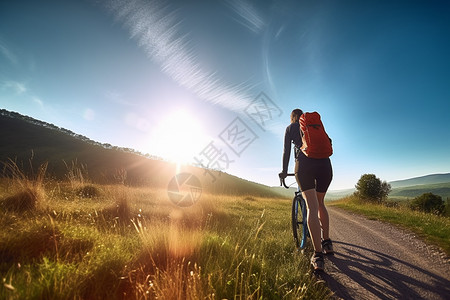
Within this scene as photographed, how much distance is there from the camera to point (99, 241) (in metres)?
2.80

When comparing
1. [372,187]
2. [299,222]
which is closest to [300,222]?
[299,222]

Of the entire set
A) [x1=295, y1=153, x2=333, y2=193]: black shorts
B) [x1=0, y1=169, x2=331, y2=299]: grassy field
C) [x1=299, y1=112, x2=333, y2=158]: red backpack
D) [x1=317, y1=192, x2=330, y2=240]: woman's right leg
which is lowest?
[x1=0, y1=169, x2=331, y2=299]: grassy field

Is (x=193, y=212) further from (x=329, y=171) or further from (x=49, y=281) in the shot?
(x=49, y=281)

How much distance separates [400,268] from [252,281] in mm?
2886

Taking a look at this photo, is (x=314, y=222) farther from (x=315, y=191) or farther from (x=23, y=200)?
(x=23, y=200)

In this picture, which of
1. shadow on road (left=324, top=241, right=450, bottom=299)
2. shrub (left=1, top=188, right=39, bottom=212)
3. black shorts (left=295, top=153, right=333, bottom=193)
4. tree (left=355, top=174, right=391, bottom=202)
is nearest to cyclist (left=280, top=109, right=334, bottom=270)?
black shorts (left=295, top=153, right=333, bottom=193)

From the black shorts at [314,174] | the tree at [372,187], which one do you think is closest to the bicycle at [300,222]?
the black shorts at [314,174]

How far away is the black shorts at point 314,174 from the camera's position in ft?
11.4

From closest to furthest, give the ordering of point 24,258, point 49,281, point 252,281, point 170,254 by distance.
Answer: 1. point 49,281
2. point 24,258
3. point 252,281
4. point 170,254

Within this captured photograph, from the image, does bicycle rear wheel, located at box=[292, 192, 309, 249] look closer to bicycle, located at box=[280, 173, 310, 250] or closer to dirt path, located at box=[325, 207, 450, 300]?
bicycle, located at box=[280, 173, 310, 250]

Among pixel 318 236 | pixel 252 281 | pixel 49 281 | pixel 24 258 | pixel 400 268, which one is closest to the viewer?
pixel 49 281

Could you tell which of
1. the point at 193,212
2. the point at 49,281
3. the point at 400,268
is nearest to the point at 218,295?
the point at 49,281

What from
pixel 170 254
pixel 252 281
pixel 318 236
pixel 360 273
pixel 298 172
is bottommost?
pixel 360 273

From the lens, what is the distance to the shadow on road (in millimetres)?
2629
